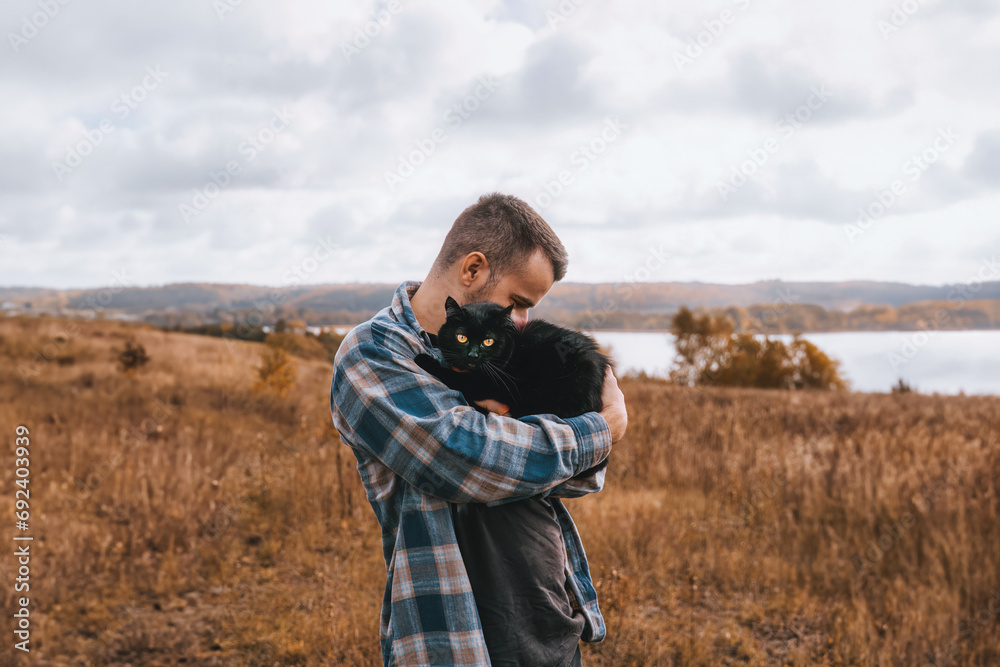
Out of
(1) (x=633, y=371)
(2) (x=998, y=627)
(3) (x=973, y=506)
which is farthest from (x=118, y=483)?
(1) (x=633, y=371)

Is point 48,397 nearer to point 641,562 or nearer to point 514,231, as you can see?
point 641,562

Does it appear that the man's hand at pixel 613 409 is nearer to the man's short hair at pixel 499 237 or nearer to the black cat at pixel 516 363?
the black cat at pixel 516 363

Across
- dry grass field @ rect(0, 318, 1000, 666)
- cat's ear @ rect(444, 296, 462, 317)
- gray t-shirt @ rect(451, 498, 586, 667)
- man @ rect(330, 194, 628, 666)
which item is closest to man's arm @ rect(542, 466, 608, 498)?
man @ rect(330, 194, 628, 666)

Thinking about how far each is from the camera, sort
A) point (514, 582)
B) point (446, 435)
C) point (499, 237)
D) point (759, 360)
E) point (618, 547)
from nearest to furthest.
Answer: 1. point (446, 435)
2. point (514, 582)
3. point (499, 237)
4. point (618, 547)
5. point (759, 360)

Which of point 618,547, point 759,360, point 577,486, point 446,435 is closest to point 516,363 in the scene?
point 577,486

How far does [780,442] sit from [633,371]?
56.9 ft

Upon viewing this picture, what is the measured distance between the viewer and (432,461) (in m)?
1.59

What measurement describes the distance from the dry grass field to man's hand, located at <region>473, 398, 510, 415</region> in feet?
8.77

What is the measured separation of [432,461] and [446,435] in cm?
9

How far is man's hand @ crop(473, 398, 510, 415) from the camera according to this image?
194 cm

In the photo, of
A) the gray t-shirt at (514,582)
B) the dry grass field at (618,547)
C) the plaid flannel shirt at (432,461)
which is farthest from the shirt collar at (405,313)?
the dry grass field at (618,547)

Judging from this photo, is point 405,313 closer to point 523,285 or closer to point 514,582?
point 523,285

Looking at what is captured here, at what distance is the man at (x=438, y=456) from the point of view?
5.22ft

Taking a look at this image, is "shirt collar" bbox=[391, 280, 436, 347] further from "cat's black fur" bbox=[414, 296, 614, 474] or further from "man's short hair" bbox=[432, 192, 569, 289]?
"man's short hair" bbox=[432, 192, 569, 289]
